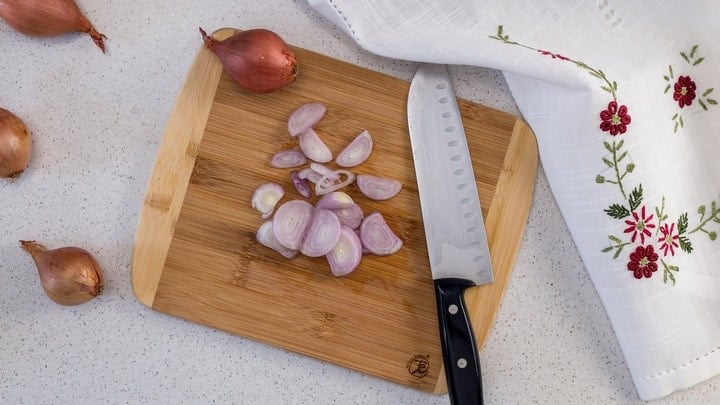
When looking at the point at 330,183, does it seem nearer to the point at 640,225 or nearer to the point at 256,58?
the point at 256,58

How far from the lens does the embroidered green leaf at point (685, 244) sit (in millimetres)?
1070

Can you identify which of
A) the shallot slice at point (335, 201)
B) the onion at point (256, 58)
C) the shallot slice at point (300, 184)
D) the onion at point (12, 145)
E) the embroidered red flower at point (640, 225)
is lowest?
the onion at point (12, 145)

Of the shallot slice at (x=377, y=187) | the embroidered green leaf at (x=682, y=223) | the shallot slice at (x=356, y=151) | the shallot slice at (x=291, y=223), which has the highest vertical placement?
the embroidered green leaf at (x=682, y=223)

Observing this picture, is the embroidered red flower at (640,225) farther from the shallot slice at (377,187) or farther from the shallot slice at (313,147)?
the shallot slice at (313,147)

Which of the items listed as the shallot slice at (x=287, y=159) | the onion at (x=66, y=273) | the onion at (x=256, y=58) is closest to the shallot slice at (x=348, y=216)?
the shallot slice at (x=287, y=159)

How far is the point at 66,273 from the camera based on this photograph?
1.02 metres

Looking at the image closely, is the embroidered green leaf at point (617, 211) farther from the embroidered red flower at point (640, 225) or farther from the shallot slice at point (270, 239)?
the shallot slice at point (270, 239)

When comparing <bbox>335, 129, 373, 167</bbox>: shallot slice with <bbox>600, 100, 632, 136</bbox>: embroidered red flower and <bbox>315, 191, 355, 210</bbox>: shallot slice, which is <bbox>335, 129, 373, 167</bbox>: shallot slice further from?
<bbox>600, 100, 632, 136</bbox>: embroidered red flower

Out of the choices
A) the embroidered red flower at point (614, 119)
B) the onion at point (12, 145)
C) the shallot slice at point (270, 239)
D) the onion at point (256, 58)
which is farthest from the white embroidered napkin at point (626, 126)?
the onion at point (12, 145)

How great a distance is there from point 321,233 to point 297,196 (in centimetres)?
8

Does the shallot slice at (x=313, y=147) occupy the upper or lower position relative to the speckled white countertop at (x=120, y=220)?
upper

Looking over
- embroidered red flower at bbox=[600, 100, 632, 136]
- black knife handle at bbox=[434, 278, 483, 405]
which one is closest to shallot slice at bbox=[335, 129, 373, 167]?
black knife handle at bbox=[434, 278, 483, 405]

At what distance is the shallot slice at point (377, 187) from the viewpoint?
1.05 m

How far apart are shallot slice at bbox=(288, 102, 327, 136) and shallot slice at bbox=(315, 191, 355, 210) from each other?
114 mm
